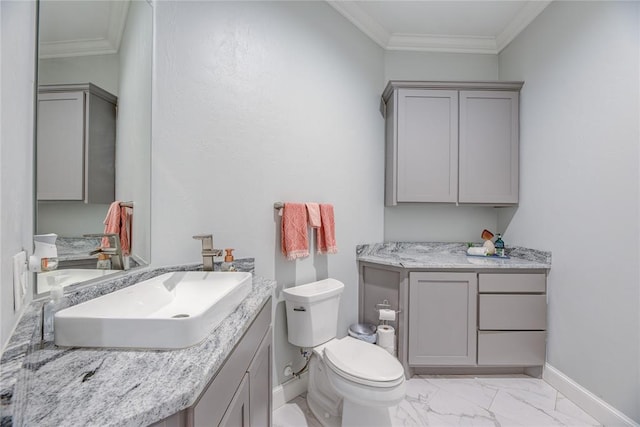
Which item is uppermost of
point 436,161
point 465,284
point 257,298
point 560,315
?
point 436,161

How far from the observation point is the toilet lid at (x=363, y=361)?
1.40 meters

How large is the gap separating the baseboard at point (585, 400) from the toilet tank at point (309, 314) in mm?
1556

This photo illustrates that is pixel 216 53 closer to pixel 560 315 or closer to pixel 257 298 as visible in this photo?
pixel 257 298

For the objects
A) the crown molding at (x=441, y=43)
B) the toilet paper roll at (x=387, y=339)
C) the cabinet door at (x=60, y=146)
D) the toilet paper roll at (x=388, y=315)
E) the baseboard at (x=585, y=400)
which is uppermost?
the crown molding at (x=441, y=43)

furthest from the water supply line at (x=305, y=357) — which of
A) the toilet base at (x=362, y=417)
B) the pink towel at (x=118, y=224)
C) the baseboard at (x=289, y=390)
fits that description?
the pink towel at (x=118, y=224)

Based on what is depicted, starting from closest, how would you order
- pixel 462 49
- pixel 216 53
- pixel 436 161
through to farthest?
pixel 216 53
pixel 436 161
pixel 462 49

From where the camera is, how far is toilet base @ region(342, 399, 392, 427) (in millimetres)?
1479

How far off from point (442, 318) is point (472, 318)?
207mm

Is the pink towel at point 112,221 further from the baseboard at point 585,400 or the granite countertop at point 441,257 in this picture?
the baseboard at point 585,400

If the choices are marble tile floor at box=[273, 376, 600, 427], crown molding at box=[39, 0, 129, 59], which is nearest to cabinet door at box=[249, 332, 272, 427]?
marble tile floor at box=[273, 376, 600, 427]

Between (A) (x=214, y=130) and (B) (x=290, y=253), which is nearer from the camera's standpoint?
(A) (x=214, y=130)

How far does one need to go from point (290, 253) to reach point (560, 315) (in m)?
1.87

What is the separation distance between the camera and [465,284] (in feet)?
6.69

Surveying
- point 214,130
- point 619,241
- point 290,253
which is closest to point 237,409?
point 290,253
